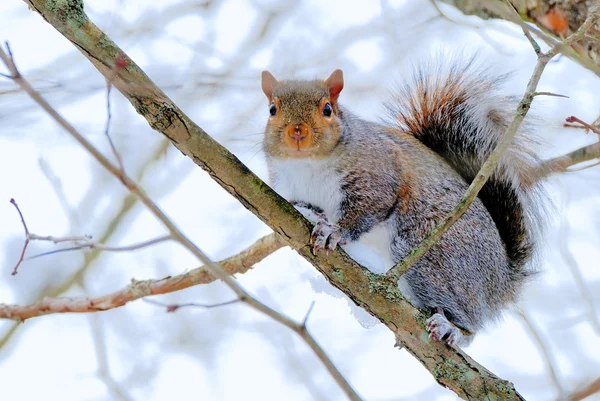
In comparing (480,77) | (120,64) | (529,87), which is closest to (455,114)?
(480,77)

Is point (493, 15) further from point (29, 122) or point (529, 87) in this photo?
point (29, 122)

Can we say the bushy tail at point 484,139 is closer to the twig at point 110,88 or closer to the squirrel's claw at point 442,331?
the squirrel's claw at point 442,331

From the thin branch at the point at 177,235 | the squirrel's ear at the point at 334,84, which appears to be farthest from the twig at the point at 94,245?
the squirrel's ear at the point at 334,84

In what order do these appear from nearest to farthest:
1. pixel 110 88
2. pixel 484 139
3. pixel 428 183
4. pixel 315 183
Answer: pixel 110 88 → pixel 315 183 → pixel 428 183 → pixel 484 139

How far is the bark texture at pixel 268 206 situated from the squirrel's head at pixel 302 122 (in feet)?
1.56

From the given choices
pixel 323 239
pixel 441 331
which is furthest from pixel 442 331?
pixel 323 239

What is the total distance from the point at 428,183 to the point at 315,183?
469mm

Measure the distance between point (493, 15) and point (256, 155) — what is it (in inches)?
45.4

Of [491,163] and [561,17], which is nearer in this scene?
[491,163]

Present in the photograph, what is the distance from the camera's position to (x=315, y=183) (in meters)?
2.82

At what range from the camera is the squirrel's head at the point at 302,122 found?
264 cm

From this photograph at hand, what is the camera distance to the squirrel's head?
264cm

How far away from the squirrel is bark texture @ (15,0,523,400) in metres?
0.21

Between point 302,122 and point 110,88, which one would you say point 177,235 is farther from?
point 302,122
